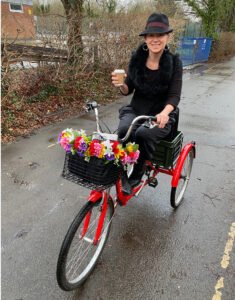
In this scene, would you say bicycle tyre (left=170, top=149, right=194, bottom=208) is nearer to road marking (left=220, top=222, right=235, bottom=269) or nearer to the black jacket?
road marking (left=220, top=222, right=235, bottom=269)

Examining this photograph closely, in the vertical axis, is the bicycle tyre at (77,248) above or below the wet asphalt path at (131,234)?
above

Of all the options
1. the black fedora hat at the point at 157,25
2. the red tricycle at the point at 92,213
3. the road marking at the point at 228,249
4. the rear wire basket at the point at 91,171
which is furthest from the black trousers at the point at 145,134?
the road marking at the point at 228,249

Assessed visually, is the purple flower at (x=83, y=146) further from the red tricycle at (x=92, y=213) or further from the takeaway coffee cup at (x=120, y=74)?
the takeaway coffee cup at (x=120, y=74)

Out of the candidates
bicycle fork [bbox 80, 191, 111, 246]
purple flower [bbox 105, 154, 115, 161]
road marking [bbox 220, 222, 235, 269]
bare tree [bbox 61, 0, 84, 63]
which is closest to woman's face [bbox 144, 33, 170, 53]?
purple flower [bbox 105, 154, 115, 161]

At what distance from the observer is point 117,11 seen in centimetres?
851

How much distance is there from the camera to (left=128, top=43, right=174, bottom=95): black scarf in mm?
2539

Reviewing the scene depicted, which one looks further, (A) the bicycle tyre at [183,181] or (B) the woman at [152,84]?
(A) the bicycle tyre at [183,181]

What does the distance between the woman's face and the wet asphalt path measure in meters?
1.78

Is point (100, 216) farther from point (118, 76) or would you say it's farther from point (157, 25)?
point (157, 25)

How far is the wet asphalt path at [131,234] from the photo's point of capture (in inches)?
90.0

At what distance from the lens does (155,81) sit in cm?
258

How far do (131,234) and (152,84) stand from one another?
4.98ft

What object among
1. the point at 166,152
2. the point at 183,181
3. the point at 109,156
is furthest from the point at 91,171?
the point at 183,181

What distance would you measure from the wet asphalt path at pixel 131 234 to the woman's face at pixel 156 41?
178 cm
